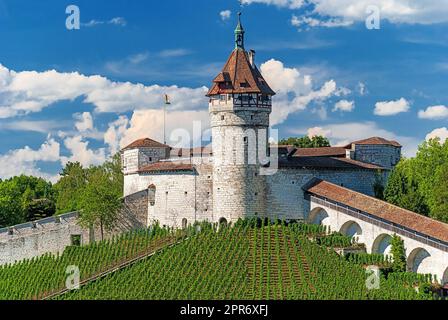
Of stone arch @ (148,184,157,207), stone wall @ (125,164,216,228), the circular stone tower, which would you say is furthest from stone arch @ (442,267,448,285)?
stone arch @ (148,184,157,207)

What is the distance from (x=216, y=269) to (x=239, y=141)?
9.37m

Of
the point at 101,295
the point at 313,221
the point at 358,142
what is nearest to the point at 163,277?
the point at 101,295

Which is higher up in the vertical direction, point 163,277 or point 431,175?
point 431,175

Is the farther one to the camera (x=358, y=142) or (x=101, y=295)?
(x=358, y=142)

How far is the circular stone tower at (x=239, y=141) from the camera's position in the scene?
53.4 meters

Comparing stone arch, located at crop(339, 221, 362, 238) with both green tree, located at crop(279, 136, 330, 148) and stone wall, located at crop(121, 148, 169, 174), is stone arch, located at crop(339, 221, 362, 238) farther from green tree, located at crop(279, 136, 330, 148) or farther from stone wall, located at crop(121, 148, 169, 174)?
Answer: green tree, located at crop(279, 136, 330, 148)

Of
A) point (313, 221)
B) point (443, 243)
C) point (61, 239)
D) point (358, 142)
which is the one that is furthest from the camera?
point (358, 142)

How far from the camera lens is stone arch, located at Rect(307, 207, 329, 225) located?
54500mm

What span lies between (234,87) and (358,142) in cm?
1292

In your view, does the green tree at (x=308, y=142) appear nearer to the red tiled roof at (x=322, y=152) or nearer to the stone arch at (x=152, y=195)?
the red tiled roof at (x=322, y=152)

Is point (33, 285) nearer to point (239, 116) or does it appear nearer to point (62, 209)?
point (239, 116)

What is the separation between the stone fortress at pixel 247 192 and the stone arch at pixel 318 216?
6cm

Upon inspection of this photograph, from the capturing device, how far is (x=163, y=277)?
46.4m

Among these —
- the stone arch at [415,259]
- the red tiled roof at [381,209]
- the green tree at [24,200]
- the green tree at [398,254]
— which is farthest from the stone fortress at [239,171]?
the green tree at [24,200]
